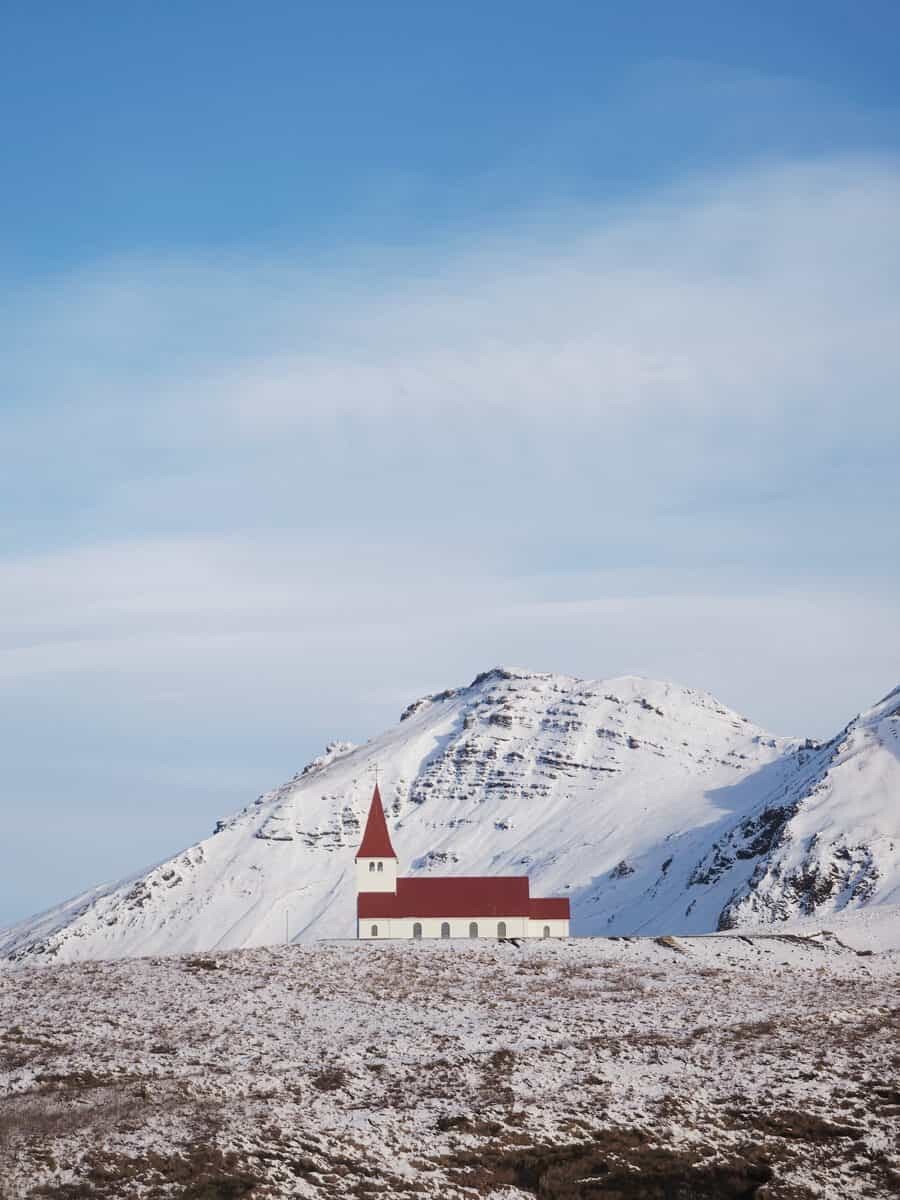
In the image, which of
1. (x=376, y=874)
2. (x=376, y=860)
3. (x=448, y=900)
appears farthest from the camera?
(x=376, y=874)

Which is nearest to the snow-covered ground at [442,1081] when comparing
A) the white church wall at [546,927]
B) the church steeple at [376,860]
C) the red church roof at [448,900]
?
the red church roof at [448,900]

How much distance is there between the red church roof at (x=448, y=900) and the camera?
83.5 m

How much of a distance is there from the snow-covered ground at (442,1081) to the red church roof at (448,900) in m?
32.6

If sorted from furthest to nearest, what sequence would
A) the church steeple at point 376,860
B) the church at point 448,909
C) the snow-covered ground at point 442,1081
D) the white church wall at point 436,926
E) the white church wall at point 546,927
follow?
the church steeple at point 376,860, the white church wall at point 546,927, the church at point 448,909, the white church wall at point 436,926, the snow-covered ground at point 442,1081

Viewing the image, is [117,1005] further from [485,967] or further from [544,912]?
[544,912]

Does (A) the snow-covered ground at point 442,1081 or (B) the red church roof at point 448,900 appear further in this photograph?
(B) the red church roof at point 448,900

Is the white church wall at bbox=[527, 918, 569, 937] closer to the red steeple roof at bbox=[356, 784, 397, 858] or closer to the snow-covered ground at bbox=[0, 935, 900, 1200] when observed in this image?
the red steeple roof at bbox=[356, 784, 397, 858]

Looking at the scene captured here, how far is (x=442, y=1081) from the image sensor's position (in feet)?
115

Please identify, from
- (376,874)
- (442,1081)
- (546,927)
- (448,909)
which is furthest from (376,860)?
(442,1081)

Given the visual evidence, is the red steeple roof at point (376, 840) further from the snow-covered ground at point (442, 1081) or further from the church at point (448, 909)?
the snow-covered ground at point (442, 1081)

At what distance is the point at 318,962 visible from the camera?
2028 inches

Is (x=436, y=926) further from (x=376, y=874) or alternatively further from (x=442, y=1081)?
(x=442, y=1081)

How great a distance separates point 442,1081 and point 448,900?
49331mm

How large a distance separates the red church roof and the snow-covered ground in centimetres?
3258
